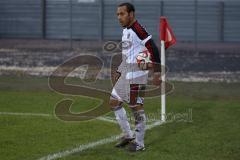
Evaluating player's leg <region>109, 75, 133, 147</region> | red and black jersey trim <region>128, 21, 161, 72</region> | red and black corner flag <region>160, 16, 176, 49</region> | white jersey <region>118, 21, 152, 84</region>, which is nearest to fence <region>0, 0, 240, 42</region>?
red and black corner flag <region>160, 16, 176, 49</region>

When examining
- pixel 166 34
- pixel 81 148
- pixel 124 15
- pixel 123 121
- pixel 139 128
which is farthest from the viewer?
pixel 166 34

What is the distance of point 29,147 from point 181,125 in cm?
304

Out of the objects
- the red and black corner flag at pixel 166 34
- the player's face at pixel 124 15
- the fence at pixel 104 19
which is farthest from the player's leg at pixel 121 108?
the fence at pixel 104 19

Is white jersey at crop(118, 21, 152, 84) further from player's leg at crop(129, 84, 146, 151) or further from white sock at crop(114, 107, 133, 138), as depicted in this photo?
white sock at crop(114, 107, 133, 138)

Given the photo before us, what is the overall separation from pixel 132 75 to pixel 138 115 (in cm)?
58

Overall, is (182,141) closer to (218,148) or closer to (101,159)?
(218,148)

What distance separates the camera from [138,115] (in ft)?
28.2

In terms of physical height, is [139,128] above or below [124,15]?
below

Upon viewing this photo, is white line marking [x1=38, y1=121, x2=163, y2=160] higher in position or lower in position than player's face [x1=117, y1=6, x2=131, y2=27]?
lower

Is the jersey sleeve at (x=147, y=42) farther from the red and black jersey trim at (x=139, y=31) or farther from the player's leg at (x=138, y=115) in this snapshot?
the player's leg at (x=138, y=115)

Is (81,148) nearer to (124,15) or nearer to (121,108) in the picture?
(121,108)

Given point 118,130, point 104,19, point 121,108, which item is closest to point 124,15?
point 121,108

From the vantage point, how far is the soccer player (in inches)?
333

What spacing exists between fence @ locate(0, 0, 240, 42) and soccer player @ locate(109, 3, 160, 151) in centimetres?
2126
